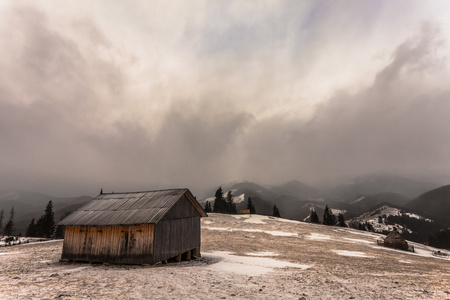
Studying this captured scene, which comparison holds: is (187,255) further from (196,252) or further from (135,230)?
(135,230)

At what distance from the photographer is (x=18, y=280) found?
12.8 metres

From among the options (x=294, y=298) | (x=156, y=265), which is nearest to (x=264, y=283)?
(x=294, y=298)

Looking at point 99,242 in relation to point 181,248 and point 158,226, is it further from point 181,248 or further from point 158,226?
point 181,248

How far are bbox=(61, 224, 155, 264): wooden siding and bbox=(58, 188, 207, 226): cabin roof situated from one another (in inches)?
22.6

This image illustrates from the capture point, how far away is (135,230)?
18516 mm

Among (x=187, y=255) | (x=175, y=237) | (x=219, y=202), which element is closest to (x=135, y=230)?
(x=175, y=237)

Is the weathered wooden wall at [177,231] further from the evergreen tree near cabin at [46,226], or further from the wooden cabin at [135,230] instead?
the evergreen tree near cabin at [46,226]

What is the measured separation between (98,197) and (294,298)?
24.3 m

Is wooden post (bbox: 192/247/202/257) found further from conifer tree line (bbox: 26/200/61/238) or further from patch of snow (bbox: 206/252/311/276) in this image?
conifer tree line (bbox: 26/200/61/238)

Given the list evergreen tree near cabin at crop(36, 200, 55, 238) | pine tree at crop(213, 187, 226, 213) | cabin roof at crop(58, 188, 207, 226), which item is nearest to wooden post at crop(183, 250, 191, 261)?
cabin roof at crop(58, 188, 207, 226)

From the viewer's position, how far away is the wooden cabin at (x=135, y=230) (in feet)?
59.6

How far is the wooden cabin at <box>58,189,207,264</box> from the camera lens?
59.6ft

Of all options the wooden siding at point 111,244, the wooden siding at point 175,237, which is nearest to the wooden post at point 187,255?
the wooden siding at point 175,237

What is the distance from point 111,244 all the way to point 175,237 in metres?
5.50
